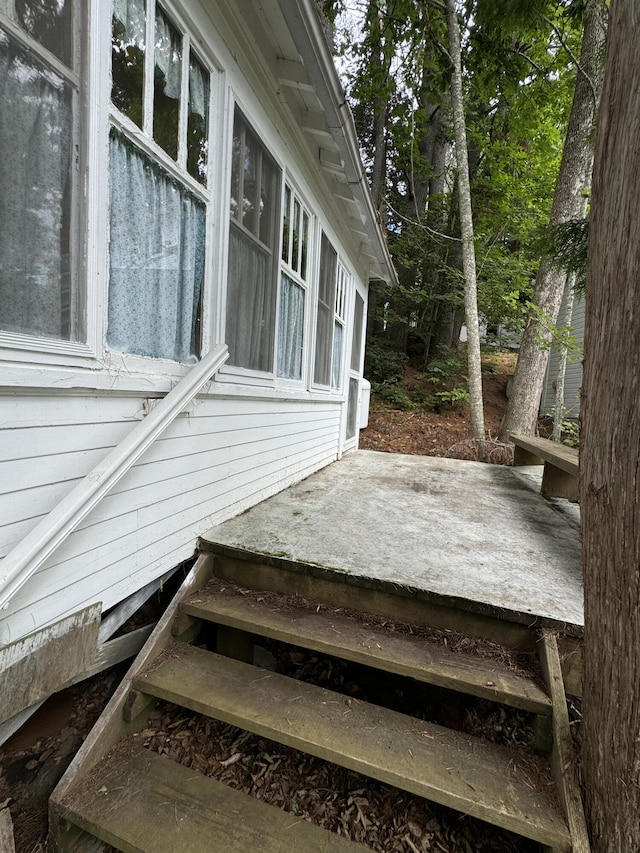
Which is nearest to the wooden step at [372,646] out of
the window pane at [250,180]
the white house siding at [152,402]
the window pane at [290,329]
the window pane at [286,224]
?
the white house siding at [152,402]

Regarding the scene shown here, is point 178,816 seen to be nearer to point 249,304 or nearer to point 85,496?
point 85,496

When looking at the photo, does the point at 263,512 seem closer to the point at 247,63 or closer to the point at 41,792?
the point at 41,792

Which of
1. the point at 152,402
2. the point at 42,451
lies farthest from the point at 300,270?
the point at 42,451

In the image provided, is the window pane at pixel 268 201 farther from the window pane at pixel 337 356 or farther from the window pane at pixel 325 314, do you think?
the window pane at pixel 337 356

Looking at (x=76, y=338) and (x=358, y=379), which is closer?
(x=76, y=338)

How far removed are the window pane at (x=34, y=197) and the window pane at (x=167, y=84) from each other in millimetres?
483

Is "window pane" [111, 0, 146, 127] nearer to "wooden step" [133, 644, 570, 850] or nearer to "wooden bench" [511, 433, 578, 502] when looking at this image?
"wooden step" [133, 644, 570, 850]

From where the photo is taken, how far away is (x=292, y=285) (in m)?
3.38

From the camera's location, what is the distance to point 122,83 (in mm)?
1464

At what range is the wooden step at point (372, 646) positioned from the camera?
4.61 ft

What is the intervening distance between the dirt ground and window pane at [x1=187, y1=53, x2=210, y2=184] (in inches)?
97.5

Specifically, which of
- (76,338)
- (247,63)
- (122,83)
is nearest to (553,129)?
(247,63)

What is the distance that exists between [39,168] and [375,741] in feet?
7.05

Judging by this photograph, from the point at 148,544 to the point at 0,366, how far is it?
3.31 ft
